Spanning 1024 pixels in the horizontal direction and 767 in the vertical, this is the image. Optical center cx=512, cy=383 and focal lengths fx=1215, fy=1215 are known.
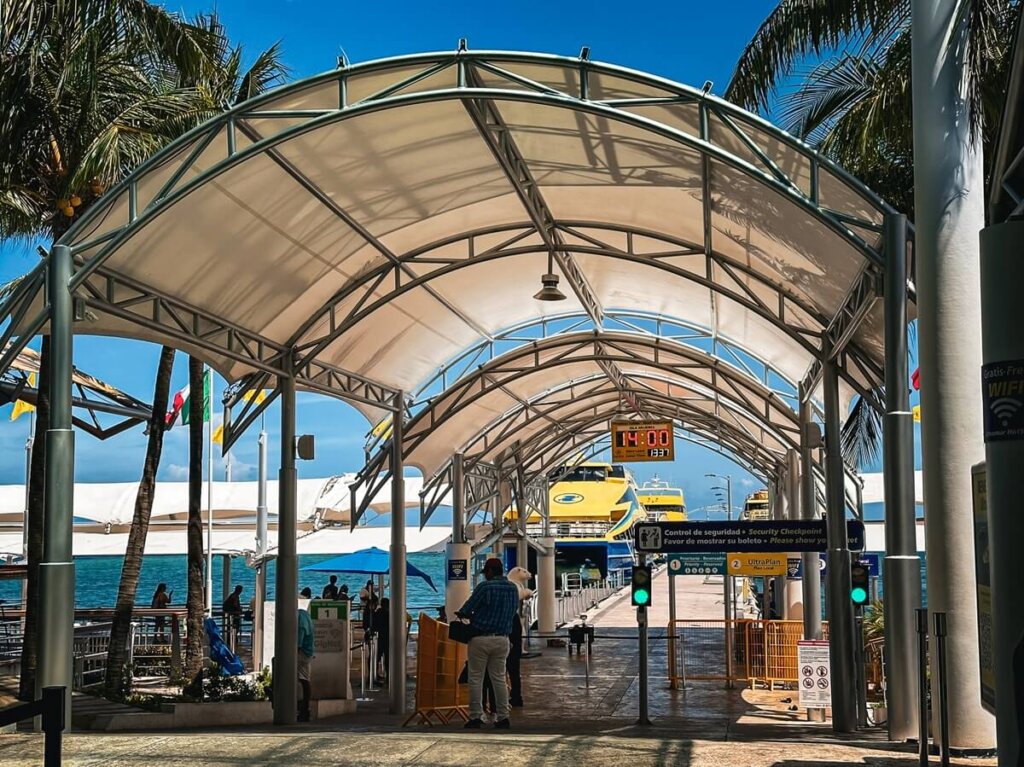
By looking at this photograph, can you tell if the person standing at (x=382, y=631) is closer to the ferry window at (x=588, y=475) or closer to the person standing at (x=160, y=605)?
the person standing at (x=160, y=605)

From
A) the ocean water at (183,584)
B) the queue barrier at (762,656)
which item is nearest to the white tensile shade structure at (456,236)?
the queue barrier at (762,656)

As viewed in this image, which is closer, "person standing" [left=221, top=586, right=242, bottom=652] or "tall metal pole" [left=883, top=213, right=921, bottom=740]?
"tall metal pole" [left=883, top=213, right=921, bottom=740]

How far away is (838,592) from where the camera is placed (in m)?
13.9

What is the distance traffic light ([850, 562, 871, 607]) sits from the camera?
42.4 ft

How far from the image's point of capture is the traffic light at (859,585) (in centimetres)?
1293

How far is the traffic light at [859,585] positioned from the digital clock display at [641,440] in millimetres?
16920

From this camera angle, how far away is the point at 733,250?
1656 cm

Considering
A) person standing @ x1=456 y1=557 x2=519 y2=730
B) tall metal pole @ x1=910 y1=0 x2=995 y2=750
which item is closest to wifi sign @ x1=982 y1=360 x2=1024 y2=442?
tall metal pole @ x1=910 y1=0 x2=995 y2=750

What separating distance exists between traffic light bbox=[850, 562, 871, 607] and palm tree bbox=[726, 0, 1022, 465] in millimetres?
1688

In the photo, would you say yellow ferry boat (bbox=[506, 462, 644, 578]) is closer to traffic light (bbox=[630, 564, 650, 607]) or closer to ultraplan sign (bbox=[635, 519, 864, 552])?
ultraplan sign (bbox=[635, 519, 864, 552])

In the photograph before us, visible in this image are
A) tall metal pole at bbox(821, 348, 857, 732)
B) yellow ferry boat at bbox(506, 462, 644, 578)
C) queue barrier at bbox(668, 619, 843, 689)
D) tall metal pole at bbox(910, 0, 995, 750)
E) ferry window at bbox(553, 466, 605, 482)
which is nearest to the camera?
tall metal pole at bbox(910, 0, 995, 750)

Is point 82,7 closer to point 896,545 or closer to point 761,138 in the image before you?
point 761,138

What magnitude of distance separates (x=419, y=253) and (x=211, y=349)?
3.67 meters

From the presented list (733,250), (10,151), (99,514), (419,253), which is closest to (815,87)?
(733,250)
